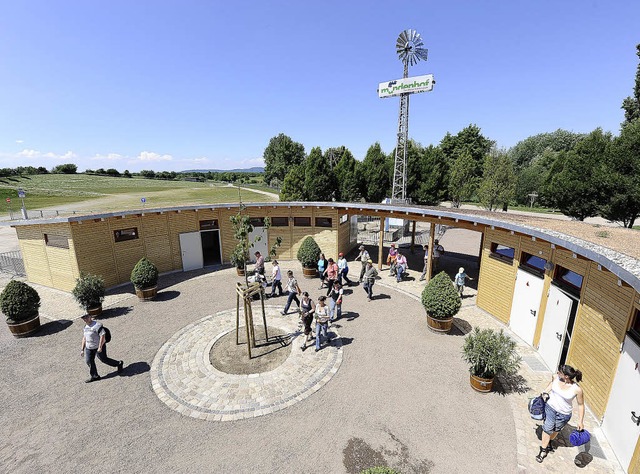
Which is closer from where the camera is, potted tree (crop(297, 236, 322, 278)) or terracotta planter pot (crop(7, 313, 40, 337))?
terracotta planter pot (crop(7, 313, 40, 337))

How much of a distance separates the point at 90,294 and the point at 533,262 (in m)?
16.6

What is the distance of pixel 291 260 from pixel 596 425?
619 inches

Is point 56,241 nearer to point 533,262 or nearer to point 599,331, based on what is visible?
point 533,262

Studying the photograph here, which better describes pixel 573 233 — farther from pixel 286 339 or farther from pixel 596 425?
pixel 286 339

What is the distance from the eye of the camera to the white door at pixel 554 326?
8102mm

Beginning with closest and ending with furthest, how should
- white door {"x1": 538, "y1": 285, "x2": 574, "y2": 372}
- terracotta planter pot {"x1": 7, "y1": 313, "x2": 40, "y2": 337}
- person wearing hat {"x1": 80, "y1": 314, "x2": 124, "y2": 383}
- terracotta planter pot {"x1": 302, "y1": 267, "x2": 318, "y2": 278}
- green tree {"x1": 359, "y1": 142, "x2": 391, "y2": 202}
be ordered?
person wearing hat {"x1": 80, "y1": 314, "x2": 124, "y2": 383}, white door {"x1": 538, "y1": 285, "x2": 574, "y2": 372}, terracotta planter pot {"x1": 7, "y1": 313, "x2": 40, "y2": 337}, terracotta planter pot {"x1": 302, "y1": 267, "x2": 318, "y2": 278}, green tree {"x1": 359, "y1": 142, "x2": 391, "y2": 202}

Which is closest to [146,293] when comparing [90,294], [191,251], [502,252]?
[90,294]

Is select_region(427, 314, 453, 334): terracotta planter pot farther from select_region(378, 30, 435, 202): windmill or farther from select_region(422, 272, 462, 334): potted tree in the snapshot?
select_region(378, 30, 435, 202): windmill

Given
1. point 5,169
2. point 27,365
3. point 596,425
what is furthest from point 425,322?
point 5,169

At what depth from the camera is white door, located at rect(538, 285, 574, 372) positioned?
8102 mm

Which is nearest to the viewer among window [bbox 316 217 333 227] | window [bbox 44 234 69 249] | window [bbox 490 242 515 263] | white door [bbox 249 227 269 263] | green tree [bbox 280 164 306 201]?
window [bbox 490 242 515 263]

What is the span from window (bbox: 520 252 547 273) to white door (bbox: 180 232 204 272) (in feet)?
53.8

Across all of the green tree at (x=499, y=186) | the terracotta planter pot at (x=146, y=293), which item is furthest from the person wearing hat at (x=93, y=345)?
the green tree at (x=499, y=186)

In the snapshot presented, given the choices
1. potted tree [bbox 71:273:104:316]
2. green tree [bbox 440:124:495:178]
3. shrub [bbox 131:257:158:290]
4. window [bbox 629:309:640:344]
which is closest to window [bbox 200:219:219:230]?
shrub [bbox 131:257:158:290]
